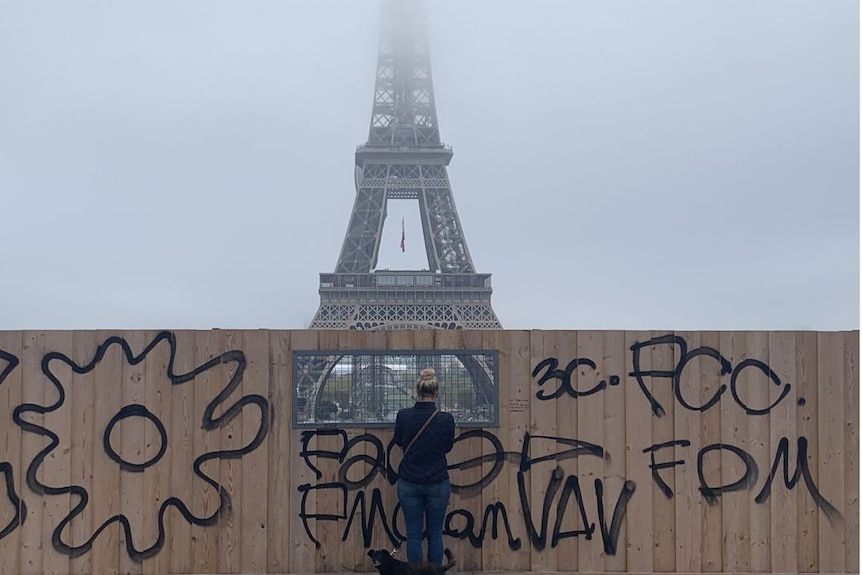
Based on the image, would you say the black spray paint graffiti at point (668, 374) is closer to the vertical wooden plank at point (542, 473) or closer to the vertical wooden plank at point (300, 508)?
the vertical wooden plank at point (542, 473)

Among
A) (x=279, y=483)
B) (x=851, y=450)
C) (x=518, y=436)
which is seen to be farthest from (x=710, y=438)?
(x=279, y=483)

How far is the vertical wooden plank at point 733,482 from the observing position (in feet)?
23.6

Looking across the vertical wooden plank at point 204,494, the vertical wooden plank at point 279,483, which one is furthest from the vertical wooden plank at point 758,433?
the vertical wooden plank at point 204,494

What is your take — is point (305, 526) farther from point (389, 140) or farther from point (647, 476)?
point (389, 140)

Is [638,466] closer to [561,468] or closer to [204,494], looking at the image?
[561,468]

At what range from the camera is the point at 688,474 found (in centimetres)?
722

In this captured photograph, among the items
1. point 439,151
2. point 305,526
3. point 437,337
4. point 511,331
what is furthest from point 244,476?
point 439,151

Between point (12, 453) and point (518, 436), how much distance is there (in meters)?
3.91

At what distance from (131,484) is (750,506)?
16.0ft

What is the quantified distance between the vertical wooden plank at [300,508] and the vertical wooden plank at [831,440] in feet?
13.3

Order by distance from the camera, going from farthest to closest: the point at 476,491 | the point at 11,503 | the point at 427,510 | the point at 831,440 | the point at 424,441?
the point at 831,440
the point at 476,491
the point at 11,503
the point at 427,510
the point at 424,441

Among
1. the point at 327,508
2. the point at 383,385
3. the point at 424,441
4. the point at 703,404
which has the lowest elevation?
the point at 327,508

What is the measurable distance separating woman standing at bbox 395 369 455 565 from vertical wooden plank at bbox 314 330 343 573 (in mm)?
787

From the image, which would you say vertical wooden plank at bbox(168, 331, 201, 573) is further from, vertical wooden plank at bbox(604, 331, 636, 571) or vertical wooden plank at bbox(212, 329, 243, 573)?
vertical wooden plank at bbox(604, 331, 636, 571)
